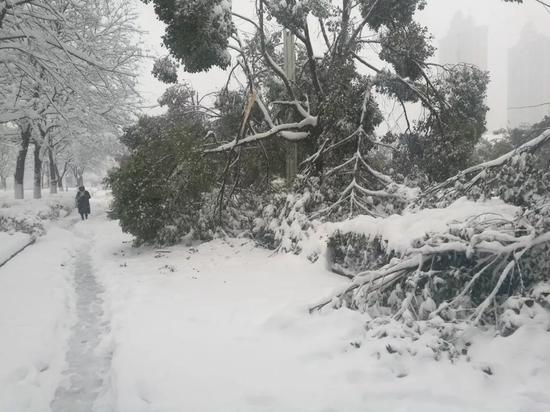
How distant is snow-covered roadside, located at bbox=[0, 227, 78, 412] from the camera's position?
154 inches

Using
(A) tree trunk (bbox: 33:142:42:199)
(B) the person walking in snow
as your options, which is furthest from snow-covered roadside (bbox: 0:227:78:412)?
(A) tree trunk (bbox: 33:142:42:199)

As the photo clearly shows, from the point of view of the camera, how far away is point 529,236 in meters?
4.12

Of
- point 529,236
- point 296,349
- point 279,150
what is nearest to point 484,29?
point 279,150

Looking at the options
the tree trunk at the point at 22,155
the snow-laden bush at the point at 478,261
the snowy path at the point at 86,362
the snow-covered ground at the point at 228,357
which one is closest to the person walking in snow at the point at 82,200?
the tree trunk at the point at 22,155

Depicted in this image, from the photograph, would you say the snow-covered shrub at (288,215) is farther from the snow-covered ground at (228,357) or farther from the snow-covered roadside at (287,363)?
the snow-covered roadside at (287,363)

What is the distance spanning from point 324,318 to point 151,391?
211 centimetres

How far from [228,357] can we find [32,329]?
2.55m

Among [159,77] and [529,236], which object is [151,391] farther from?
[159,77]

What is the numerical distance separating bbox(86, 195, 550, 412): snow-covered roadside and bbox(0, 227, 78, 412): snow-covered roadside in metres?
0.60

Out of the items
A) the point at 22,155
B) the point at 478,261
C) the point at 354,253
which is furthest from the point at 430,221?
the point at 22,155

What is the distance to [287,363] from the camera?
14.1ft

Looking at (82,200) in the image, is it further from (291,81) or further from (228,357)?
(228,357)

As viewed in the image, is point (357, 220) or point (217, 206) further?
point (217, 206)

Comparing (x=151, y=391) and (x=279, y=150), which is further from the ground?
(x=279, y=150)
